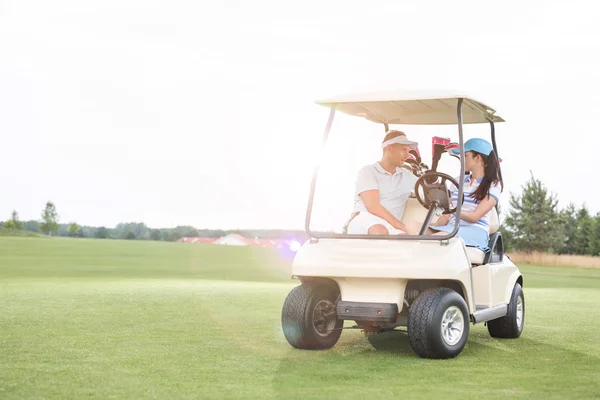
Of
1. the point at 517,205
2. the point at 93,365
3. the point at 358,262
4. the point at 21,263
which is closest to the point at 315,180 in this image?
the point at 358,262

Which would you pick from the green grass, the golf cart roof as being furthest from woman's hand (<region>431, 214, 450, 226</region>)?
the green grass

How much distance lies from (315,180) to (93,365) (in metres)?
2.47

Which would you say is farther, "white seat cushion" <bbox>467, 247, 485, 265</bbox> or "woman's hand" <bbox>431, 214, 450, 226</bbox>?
"woman's hand" <bbox>431, 214, 450, 226</bbox>

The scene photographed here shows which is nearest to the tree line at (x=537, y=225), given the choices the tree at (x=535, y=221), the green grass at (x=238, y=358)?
the tree at (x=535, y=221)

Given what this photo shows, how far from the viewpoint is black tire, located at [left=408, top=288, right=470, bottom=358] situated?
6.36 m

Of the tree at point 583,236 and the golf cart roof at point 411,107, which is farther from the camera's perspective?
the tree at point 583,236

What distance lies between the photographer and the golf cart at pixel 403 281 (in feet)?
21.3

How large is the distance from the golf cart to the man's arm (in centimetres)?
28

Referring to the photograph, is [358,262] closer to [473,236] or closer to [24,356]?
[473,236]

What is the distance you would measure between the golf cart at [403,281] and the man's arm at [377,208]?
0.91 feet

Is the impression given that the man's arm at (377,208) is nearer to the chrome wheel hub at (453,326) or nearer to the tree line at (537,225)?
the chrome wheel hub at (453,326)

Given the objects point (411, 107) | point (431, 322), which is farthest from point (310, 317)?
point (411, 107)

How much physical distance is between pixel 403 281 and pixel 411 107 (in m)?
2.21

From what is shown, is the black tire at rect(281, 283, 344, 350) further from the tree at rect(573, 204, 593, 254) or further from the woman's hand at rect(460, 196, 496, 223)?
the tree at rect(573, 204, 593, 254)
